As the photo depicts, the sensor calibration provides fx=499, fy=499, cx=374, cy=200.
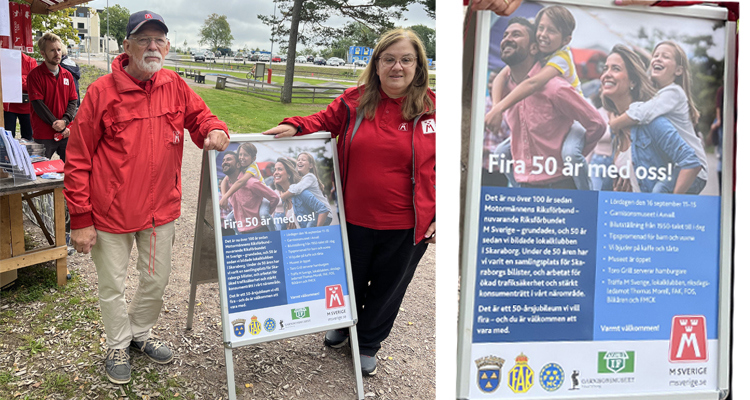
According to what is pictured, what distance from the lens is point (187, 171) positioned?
26.8 feet

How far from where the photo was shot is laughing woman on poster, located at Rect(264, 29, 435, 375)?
97.6 inches

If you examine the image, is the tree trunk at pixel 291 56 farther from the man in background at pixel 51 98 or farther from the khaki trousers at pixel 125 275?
the khaki trousers at pixel 125 275

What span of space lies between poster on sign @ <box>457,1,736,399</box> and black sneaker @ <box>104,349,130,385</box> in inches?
88.8

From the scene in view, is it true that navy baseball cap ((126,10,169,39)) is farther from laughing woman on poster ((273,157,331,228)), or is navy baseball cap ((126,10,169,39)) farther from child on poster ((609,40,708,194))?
child on poster ((609,40,708,194))

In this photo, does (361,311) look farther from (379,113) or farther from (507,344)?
(507,344)

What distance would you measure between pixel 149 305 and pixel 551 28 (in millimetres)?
2624

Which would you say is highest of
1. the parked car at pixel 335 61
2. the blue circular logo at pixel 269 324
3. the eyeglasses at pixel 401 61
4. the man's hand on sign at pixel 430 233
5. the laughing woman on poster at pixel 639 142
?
the parked car at pixel 335 61

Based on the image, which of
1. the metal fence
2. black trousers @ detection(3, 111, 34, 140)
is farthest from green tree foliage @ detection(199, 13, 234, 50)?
black trousers @ detection(3, 111, 34, 140)

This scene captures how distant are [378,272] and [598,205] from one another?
1.64 m

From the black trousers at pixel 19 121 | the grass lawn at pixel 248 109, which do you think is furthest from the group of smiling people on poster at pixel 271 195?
the grass lawn at pixel 248 109

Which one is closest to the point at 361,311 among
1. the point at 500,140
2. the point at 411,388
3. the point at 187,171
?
the point at 411,388

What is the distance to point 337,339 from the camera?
3361 millimetres

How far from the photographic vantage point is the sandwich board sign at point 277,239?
255cm

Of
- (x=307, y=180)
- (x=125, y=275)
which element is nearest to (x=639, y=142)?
(x=307, y=180)
